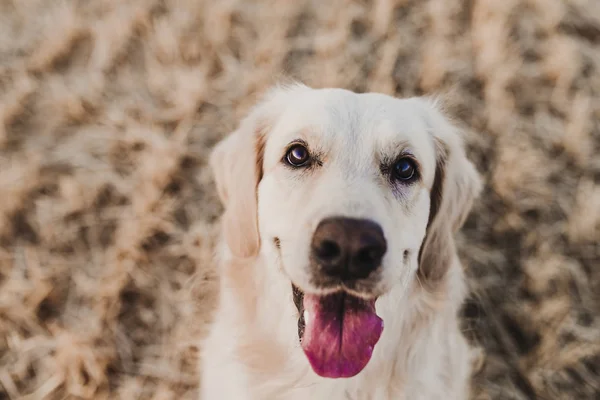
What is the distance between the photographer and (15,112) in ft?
10.5

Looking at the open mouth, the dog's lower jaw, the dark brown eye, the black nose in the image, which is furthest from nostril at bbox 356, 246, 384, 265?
the dark brown eye

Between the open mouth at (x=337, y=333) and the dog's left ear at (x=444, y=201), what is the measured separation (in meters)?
0.35

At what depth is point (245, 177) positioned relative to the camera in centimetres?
183

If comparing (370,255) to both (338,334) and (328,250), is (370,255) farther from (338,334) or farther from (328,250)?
(338,334)

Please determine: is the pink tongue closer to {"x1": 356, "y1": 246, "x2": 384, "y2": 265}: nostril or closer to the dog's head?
the dog's head

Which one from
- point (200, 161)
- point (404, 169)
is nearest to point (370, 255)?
point (404, 169)

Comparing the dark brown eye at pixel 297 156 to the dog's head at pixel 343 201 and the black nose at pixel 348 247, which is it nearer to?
the dog's head at pixel 343 201

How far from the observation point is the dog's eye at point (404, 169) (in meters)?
1.72

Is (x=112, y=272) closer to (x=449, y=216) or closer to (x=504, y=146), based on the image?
(x=449, y=216)

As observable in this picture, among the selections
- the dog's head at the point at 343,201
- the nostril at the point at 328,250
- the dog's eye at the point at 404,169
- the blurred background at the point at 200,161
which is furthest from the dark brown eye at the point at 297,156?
the blurred background at the point at 200,161

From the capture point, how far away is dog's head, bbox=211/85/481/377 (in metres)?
1.43

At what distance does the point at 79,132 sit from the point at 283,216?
2.09m

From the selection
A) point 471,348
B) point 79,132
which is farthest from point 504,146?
point 79,132

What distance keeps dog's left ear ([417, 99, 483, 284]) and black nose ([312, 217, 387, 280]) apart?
0.48 m
